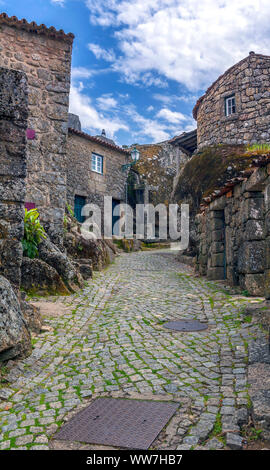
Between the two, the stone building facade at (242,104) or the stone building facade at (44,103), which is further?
the stone building facade at (242,104)

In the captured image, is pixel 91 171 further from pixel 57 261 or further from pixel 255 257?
pixel 255 257

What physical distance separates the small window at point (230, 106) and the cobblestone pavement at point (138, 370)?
9794 millimetres

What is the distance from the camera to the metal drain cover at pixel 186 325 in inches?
194

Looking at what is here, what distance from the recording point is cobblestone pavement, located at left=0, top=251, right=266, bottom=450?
2502mm

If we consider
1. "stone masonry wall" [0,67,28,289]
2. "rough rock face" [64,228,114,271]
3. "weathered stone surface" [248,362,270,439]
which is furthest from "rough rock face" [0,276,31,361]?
"rough rock face" [64,228,114,271]

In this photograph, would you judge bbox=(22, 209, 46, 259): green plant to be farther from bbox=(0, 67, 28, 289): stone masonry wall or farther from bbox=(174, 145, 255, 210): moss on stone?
bbox=(174, 145, 255, 210): moss on stone

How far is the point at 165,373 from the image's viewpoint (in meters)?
3.45

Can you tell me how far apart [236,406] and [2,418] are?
1850 millimetres

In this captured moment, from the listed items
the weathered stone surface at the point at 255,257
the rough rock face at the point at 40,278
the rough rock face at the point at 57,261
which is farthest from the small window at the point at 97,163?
the weathered stone surface at the point at 255,257

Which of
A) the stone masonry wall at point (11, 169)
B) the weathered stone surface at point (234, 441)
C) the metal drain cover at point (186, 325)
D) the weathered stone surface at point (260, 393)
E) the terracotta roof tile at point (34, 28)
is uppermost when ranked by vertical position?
the terracotta roof tile at point (34, 28)

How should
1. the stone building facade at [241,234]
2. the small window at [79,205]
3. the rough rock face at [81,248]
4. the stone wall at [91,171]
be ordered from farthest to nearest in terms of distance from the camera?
the small window at [79,205], the stone wall at [91,171], the rough rock face at [81,248], the stone building facade at [241,234]

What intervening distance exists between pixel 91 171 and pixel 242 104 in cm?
930

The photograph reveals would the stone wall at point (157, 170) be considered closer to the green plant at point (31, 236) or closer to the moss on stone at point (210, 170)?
the moss on stone at point (210, 170)
